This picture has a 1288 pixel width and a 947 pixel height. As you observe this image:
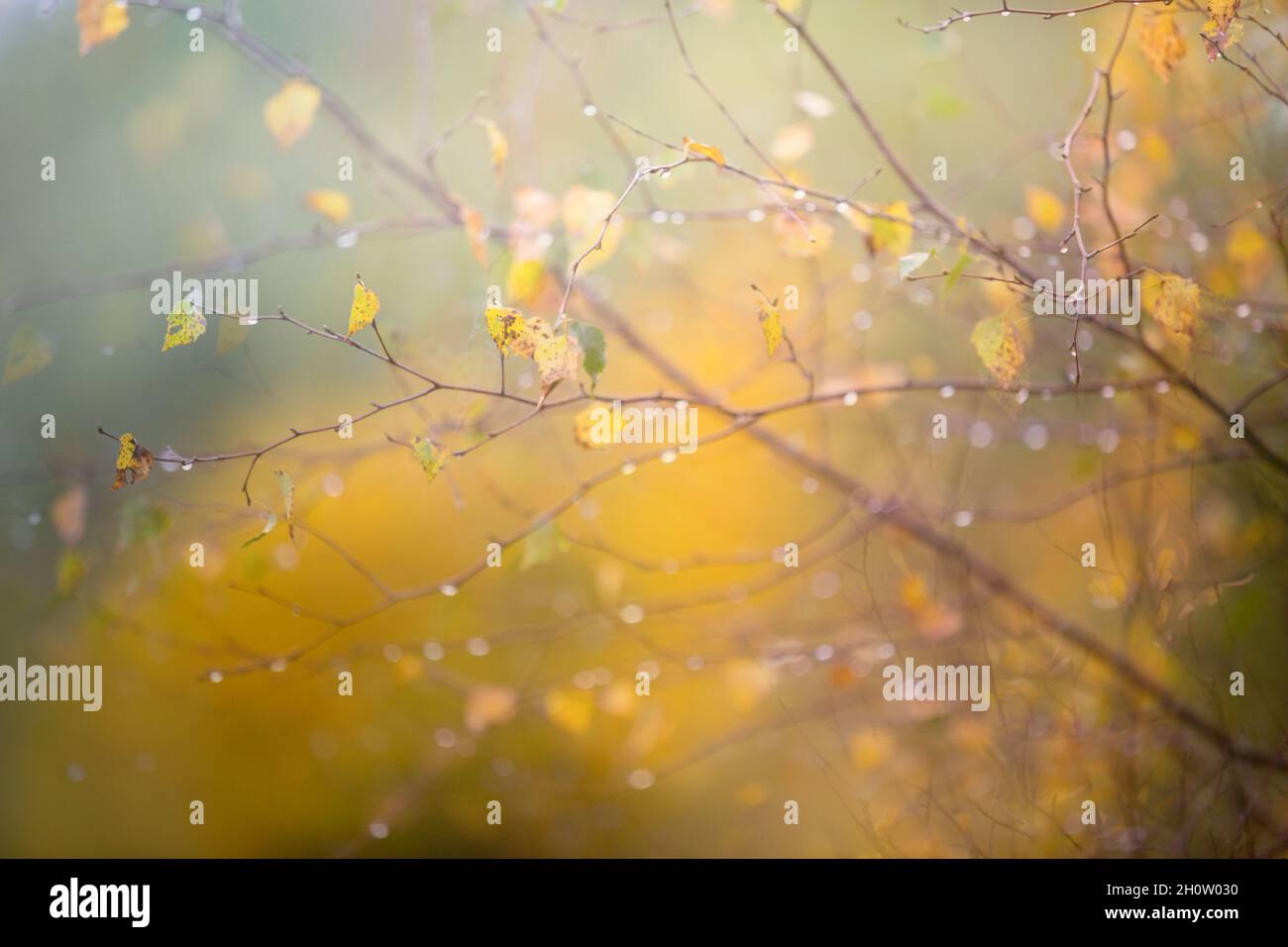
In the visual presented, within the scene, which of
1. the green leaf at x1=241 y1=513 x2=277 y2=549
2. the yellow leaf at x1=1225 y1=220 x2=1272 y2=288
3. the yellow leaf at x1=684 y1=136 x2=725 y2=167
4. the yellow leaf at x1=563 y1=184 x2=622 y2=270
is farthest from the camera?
the yellow leaf at x1=1225 y1=220 x2=1272 y2=288

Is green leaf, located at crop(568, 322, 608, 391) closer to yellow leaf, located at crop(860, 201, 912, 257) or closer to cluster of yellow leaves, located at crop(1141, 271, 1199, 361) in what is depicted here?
yellow leaf, located at crop(860, 201, 912, 257)

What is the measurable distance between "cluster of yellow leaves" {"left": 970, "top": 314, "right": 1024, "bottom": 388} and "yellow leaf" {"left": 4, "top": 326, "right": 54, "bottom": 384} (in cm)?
141

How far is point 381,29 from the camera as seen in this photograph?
1533 millimetres

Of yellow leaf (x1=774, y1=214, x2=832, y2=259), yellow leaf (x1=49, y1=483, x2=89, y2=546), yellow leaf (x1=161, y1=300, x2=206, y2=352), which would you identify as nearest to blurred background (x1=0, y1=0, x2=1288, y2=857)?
yellow leaf (x1=49, y1=483, x2=89, y2=546)

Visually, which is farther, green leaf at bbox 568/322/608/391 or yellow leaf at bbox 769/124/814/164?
yellow leaf at bbox 769/124/814/164

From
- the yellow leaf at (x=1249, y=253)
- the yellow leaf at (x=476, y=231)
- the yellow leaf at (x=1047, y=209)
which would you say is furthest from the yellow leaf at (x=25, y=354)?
the yellow leaf at (x=1249, y=253)

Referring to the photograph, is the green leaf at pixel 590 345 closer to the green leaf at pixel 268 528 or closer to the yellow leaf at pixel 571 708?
the green leaf at pixel 268 528

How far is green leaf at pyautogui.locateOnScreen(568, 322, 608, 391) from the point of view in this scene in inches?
45.1

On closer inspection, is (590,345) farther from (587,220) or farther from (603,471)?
(603,471)

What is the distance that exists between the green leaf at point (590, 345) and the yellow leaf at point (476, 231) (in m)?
0.28

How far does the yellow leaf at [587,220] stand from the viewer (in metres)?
1.34

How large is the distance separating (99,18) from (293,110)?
0.31 meters

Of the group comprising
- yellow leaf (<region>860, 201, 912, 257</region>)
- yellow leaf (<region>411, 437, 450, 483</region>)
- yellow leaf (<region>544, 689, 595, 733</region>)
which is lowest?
yellow leaf (<region>544, 689, 595, 733</region>)
